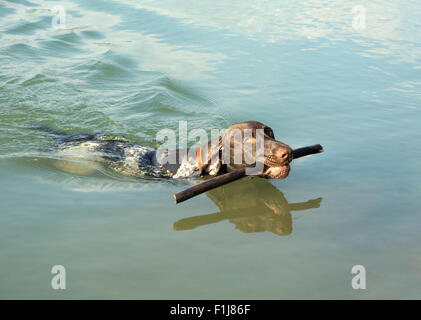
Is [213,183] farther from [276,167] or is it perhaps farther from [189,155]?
[189,155]

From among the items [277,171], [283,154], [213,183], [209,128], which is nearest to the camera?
[213,183]

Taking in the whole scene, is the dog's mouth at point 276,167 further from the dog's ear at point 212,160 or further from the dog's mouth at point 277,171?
the dog's ear at point 212,160

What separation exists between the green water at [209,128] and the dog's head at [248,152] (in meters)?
0.47

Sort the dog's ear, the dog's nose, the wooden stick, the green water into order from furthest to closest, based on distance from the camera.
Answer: the dog's ear
the dog's nose
the wooden stick
the green water

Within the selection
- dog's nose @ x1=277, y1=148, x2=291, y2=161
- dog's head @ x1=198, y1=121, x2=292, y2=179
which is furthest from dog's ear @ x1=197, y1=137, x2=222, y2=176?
dog's nose @ x1=277, y1=148, x2=291, y2=161

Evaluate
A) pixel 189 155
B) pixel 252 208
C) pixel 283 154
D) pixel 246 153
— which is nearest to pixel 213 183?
pixel 246 153

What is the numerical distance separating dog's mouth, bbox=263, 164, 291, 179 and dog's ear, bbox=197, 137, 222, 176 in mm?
553

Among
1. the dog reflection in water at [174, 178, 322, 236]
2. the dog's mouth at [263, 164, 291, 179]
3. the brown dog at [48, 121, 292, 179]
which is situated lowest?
the dog reflection in water at [174, 178, 322, 236]

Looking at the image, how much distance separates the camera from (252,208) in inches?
206

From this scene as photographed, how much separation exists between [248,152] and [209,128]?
3179mm

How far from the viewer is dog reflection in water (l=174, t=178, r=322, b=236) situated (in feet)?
15.6

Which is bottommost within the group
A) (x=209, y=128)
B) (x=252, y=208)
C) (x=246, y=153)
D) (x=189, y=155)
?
(x=252, y=208)

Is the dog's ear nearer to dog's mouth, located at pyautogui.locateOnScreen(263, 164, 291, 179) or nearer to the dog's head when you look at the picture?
the dog's head

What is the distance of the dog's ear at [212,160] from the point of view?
514cm
